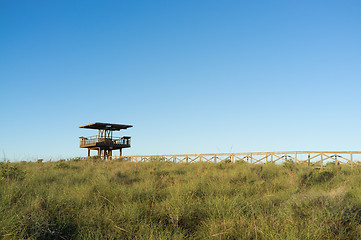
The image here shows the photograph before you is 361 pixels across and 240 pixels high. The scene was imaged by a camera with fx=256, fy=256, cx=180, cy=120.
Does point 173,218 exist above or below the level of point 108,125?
below

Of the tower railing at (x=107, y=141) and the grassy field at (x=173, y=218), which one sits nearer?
the grassy field at (x=173, y=218)

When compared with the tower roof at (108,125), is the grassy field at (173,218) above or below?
below

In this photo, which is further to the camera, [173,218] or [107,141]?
[107,141]

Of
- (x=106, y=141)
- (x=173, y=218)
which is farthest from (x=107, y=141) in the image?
(x=173, y=218)

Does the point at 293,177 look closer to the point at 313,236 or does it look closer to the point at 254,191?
the point at 254,191

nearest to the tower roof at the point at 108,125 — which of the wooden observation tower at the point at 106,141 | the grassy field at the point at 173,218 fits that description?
the wooden observation tower at the point at 106,141

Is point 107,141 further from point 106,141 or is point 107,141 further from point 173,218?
point 173,218

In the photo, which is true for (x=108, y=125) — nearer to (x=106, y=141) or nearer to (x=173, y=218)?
(x=106, y=141)

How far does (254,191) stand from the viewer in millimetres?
8258

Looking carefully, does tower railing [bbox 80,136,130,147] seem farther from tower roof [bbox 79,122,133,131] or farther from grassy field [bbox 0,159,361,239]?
grassy field [bbox 0,159,361,239]

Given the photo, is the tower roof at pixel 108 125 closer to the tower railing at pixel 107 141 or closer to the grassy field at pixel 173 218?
the tower railing at pixel 107 141

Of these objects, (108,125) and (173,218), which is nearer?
(173,218)

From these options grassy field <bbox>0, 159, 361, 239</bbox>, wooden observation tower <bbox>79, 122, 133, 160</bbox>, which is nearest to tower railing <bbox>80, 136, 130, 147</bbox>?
wooden observation tower <bbox>79, 122, 133, 160</bbox>

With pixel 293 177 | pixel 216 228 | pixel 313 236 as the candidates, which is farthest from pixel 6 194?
pixel 293 177
